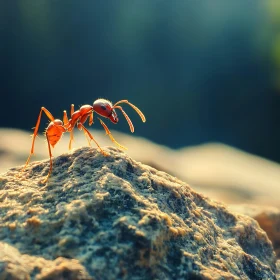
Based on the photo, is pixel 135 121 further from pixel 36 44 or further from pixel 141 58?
pixel 36 44

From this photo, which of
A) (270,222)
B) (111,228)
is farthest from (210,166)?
(111,228)

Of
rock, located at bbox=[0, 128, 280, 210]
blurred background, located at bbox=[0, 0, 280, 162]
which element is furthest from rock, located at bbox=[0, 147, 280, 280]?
blurred background, located at bbox=[0, 0, 280, 162]

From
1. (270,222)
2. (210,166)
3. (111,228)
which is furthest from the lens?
(210,166)

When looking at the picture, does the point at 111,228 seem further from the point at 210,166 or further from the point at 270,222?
the point at 210,166

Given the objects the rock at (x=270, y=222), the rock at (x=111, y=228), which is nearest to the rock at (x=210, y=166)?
the rock at (x=270, y=222)

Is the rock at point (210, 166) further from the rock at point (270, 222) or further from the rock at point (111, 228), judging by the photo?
the rock at point (111, 228)

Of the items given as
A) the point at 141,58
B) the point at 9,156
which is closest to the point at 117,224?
the point at 9,156
